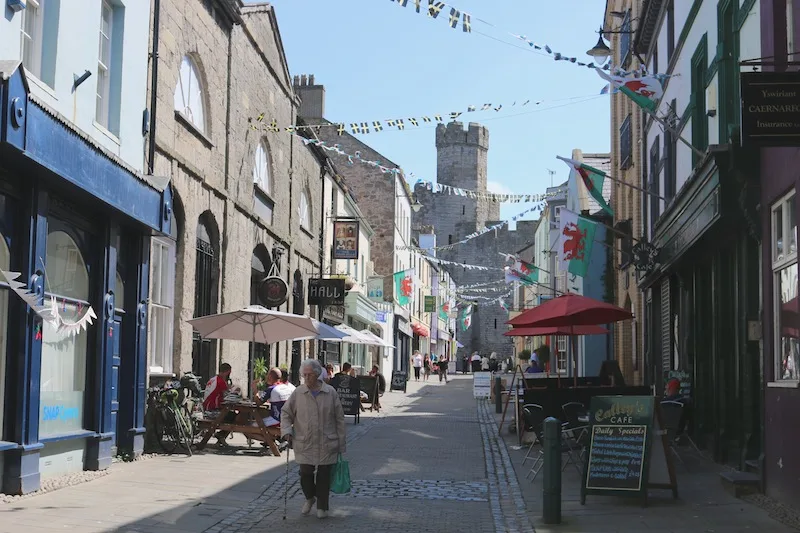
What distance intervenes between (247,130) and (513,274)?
18864mm

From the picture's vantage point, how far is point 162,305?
14.5 meters

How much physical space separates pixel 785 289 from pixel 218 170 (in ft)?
33.7

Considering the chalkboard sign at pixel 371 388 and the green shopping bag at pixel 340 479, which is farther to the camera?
the chalkboard sign at pixel 371 388

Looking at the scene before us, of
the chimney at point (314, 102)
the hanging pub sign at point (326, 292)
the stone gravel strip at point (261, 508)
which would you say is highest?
the chimney at point (314, 102)

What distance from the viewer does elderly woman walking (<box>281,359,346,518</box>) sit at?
29.2 ft

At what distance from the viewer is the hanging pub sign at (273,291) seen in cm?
2008

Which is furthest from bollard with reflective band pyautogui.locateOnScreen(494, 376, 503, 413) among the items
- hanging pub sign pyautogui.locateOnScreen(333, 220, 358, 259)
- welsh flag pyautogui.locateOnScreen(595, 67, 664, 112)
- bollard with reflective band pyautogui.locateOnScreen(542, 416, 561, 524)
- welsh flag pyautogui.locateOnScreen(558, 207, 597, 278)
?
bollard with reflective band pyautogui.locateOnScreen(542, 416, 561, 524)

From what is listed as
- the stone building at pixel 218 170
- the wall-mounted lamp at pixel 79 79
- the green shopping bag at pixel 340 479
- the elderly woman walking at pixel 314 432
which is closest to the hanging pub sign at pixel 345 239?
the stone building at pixel 218 170

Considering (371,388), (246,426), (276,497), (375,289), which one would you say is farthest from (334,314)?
(276,497)

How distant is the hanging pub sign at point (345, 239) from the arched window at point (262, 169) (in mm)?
7388

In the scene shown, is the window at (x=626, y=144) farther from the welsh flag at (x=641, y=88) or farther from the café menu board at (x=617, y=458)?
the café menu board at (x=617, y=458)

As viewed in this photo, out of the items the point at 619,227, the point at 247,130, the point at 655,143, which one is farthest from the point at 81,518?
the point at 619,227

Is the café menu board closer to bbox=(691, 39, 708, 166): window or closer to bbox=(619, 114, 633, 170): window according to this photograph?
bbox=(691, 39, 708, 166): window

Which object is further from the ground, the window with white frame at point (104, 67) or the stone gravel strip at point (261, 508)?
the window with white frame at point (104, 67)
